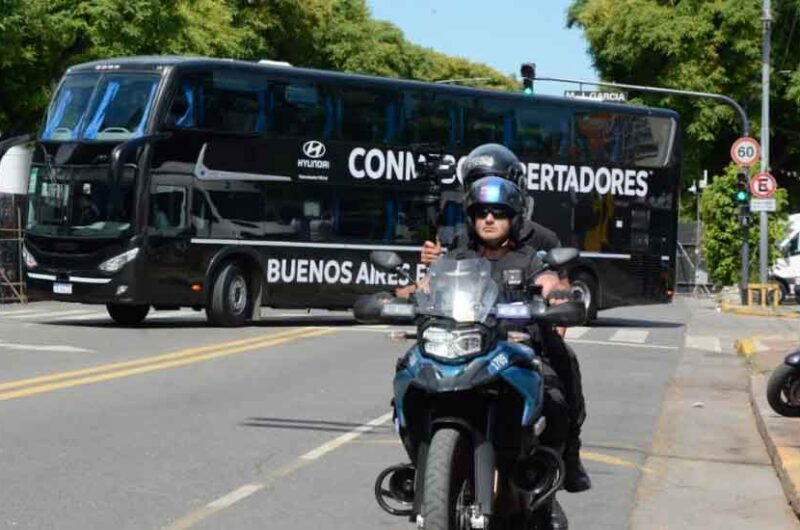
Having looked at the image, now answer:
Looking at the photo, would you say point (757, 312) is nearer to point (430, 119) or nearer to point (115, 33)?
point (430, 119)

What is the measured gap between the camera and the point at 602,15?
62.1 meters

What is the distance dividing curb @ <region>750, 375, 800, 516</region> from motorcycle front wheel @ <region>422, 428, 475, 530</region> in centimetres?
347

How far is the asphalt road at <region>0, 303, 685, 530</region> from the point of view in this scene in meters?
8.90

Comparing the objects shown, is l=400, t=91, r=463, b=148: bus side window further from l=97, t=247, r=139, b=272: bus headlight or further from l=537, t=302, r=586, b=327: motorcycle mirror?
l=537, t=302, r=586, b=327: motorcycle mirror

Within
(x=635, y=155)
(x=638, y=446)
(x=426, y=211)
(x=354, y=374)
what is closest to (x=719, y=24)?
(x=635, y=155)

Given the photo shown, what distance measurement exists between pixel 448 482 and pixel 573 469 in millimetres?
1508

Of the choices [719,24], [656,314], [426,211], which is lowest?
[656,314]

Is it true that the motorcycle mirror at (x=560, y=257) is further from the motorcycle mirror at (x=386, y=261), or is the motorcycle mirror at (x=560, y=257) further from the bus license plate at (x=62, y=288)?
the bus license plate at (x=62, y=288)

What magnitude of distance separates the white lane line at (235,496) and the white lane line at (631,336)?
54.1 feet

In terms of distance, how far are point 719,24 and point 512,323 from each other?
172ft

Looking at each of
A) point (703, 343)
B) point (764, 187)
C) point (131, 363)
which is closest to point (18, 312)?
point (703, 343)

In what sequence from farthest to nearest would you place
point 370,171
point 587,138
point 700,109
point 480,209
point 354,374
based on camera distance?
point 700,109 < point 587,138 < point 370,171 < point 354,374 < point 480,209

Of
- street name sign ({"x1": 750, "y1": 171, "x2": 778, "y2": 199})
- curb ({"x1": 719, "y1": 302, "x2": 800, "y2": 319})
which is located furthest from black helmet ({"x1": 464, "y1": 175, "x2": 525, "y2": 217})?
street name sign ({"x1": 750, "y1": 171, "x2": 778, "y2": 199})

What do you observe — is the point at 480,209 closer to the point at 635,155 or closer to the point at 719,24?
the point at 635,155
